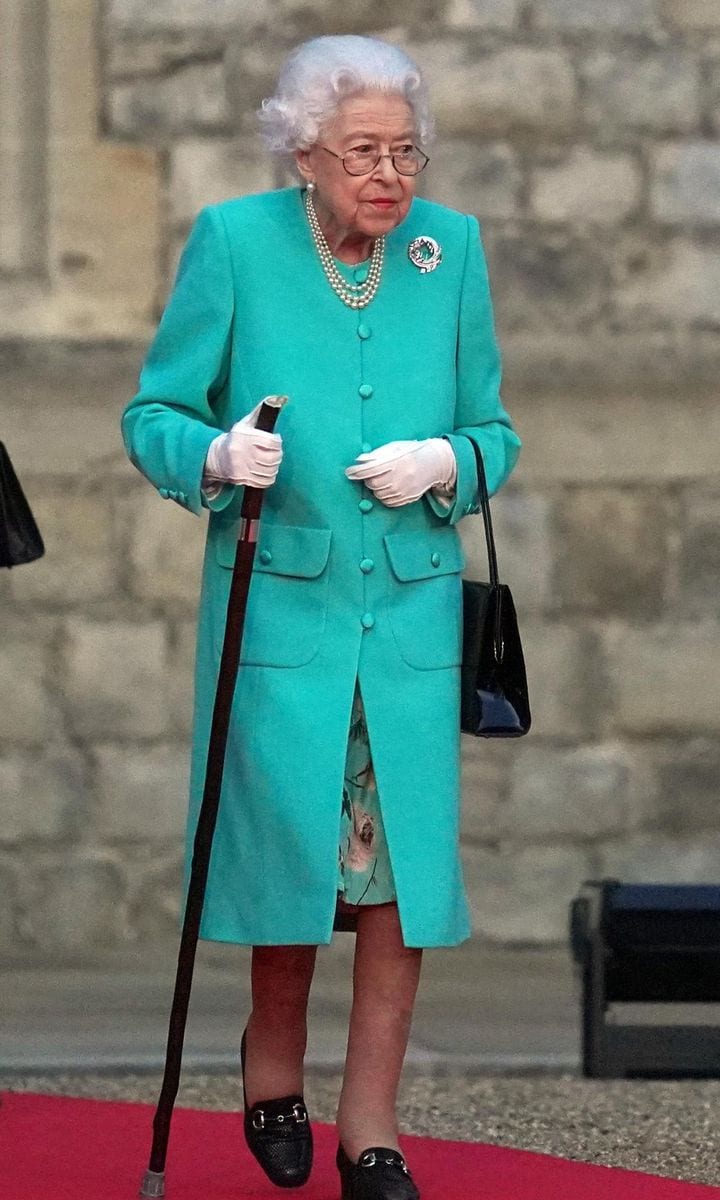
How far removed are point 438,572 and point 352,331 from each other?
14.9 inches

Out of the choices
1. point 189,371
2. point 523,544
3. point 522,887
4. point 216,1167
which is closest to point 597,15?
point 523,544

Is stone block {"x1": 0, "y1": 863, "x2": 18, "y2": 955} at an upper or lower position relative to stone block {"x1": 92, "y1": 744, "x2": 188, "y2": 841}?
lower

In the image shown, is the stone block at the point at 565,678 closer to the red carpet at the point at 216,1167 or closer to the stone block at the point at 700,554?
the stone block at the point at 700,554

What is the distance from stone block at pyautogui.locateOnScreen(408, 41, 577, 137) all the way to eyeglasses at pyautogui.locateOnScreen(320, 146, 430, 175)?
3153 millimetres

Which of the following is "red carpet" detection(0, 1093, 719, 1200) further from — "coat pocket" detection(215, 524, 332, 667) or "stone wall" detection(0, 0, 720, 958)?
"stone wall" detection(0, 0, 720, 958)

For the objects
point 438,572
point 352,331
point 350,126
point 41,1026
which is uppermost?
point 350,126

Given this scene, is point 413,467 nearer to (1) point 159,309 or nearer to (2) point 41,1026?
(2) point 41,1026

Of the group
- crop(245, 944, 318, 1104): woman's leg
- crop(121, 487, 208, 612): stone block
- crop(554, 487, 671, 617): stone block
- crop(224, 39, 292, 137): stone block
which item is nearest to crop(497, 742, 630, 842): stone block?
crop(554, 487, 671, 617): stone block

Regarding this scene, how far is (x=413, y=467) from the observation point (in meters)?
3.76

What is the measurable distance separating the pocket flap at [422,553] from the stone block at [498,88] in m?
3.18

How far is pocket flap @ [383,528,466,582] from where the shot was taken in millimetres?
3837

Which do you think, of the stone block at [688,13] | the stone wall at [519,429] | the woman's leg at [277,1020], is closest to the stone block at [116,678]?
the stone wall at [519,429]

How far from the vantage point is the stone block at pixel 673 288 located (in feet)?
22.9

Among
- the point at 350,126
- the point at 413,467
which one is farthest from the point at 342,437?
the point at 350,126
